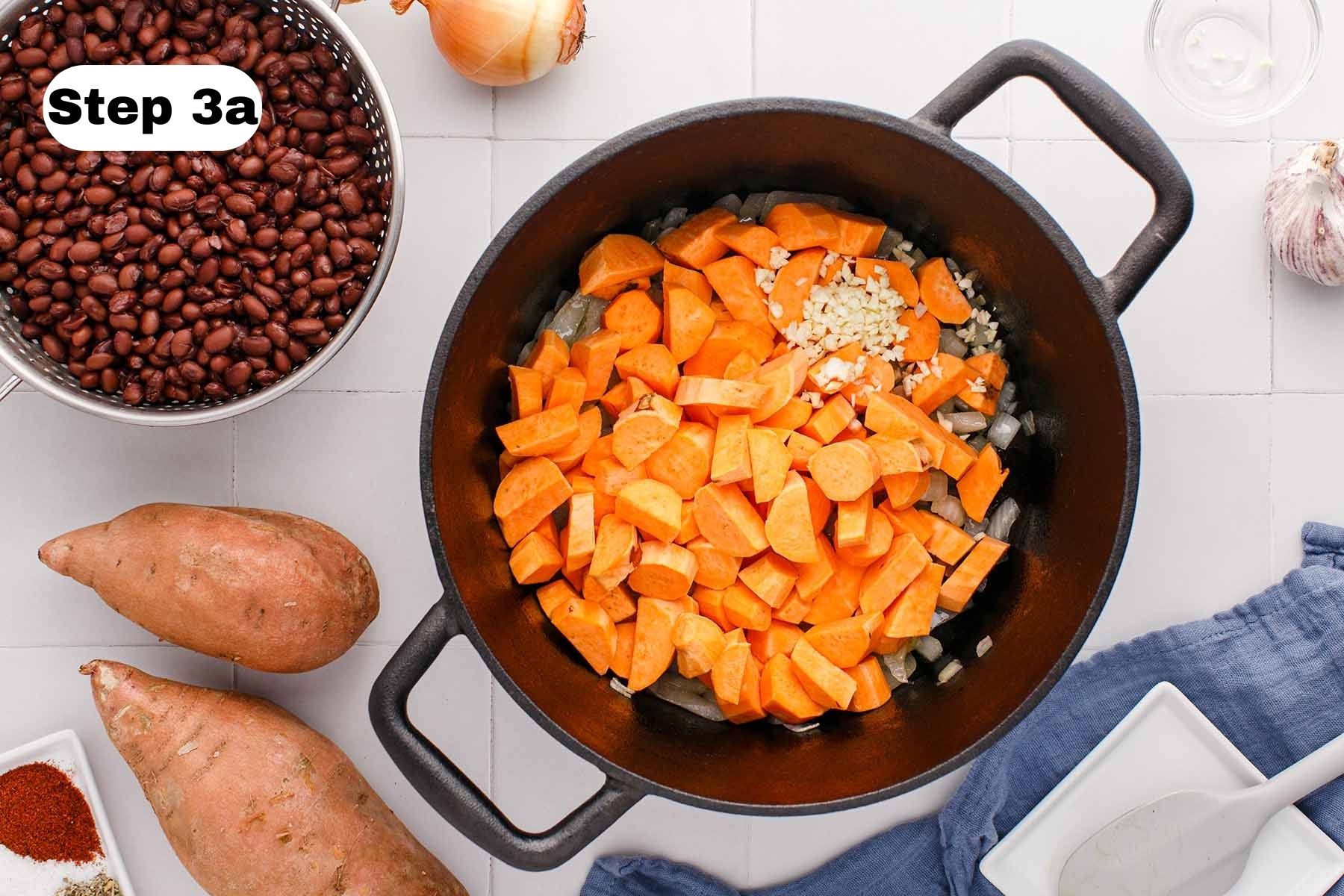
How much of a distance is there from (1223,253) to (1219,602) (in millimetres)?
454

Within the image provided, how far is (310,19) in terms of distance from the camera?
1.17m

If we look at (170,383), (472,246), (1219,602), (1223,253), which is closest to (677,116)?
(472,246)

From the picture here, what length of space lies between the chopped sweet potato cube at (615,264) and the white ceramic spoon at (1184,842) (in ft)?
2.96

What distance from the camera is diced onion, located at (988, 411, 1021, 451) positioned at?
1252 millimetres

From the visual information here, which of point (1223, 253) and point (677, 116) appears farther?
point (1223, 253)

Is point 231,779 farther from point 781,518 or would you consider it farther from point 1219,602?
point 1219,602

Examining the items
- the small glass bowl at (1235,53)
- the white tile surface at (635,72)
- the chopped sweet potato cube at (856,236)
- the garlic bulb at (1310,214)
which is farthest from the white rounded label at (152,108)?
the garlic bulb at (1310,214)

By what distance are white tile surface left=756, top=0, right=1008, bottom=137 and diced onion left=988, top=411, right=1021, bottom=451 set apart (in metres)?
0.38

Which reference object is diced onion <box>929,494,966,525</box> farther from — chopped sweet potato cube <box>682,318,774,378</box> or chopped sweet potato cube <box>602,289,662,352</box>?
chopped sweet potato cube <box>602,289,662,352</box>

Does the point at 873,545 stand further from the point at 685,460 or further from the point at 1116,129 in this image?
the point at 1116,129

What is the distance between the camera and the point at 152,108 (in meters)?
1.12

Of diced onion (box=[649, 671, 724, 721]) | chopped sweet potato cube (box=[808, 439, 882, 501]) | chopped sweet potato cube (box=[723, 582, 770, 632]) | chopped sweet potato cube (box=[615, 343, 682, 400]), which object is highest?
chopped sweet potato cube (box=[615, 343, 682, 400])

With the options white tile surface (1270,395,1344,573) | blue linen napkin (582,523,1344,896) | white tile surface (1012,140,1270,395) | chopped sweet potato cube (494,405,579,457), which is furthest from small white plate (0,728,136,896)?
white tile surface (1270,395,1344,573)

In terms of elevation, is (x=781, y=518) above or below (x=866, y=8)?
below
